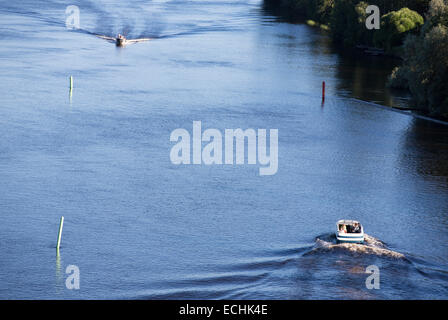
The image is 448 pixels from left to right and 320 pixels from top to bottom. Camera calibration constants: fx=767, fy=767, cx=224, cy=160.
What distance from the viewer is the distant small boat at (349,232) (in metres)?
23.9

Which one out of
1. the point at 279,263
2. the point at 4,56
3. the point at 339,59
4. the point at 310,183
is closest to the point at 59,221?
the point at 279,263

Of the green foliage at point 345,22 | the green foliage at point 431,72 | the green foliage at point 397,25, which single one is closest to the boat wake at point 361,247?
the green foliage at point 431,72

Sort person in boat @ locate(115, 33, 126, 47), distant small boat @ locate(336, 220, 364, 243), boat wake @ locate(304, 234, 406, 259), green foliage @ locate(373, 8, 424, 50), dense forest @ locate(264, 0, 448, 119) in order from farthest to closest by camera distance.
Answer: person in boat @ locate(115, 33, 126, 47)
green foliage @ locate(373, 8, 424, 50)
dense forest @ locate(264, 0, 448, 119)
distant small boat @ locate(336, 220, 364, 243)
boat wake @ locate(304, 234, 406, 259)

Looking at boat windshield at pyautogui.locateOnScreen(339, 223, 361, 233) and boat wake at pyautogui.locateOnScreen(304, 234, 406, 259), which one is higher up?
boat windshield at pyautogui.locateOnScreen(339, 223, 361, 233)

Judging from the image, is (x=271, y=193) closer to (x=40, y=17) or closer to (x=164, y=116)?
(x=164, y=116)

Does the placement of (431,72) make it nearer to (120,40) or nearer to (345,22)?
(345,22)

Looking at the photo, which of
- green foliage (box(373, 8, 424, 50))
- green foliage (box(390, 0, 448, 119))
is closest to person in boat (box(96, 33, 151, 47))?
green foliage (box(373, 8, 424, 50))

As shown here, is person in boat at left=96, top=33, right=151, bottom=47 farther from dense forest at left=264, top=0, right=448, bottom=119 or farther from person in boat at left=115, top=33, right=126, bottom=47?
dense forest at left=264, top=0, right=448, bottom=119

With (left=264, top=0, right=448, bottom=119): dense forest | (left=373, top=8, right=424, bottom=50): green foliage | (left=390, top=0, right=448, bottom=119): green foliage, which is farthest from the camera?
(left=373, top=8, right=424, bottom=50): green foliage

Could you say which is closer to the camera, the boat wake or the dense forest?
the boat wake

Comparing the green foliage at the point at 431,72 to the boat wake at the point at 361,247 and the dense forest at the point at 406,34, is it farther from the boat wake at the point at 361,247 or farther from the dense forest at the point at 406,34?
the boat wake at the point at 361,247

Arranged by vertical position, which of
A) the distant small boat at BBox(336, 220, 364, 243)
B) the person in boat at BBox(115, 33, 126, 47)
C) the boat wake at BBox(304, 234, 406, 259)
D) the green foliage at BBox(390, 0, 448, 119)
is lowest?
the boat wake at BBox(304, 234, 406, 259)

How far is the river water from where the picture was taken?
22.2 meters
